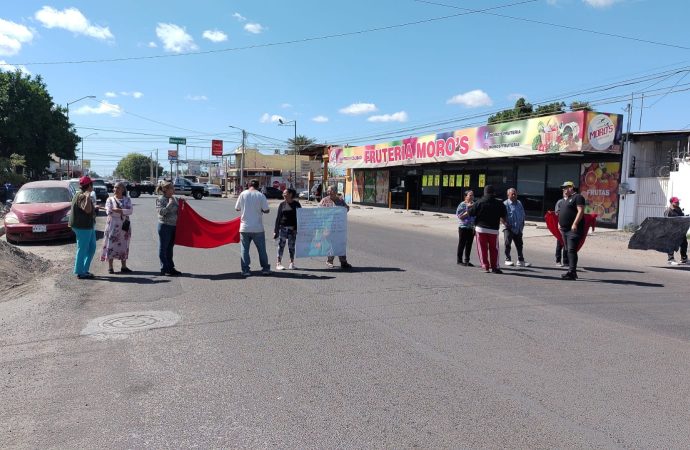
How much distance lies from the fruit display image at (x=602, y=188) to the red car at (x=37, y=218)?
19.0 metres

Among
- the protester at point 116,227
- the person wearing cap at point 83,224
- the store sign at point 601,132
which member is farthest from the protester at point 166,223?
the store sign at point 601,132

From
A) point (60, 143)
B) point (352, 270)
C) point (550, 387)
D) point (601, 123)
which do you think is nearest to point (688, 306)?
point (550, 387)

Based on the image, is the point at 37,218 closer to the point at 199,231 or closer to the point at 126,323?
the point at 199,231

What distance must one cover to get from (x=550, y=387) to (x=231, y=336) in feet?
10.9

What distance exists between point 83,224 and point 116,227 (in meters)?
0.59

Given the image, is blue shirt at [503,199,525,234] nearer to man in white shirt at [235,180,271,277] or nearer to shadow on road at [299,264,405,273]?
shadow on road at [299,264,405,273]

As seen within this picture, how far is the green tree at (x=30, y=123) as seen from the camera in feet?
145

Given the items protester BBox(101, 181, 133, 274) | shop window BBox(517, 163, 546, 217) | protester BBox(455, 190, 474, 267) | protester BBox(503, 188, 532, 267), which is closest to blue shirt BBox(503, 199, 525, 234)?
protester BBox(503, 188, 532, 267)

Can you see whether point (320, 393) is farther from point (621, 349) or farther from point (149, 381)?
point (621, 349)

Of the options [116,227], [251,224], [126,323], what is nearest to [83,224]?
[116,227]

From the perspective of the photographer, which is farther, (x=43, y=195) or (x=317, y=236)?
(x=43, y=195)

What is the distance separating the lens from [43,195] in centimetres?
1532

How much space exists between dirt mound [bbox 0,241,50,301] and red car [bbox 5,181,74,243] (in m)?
3.21

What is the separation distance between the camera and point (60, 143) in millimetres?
51594
